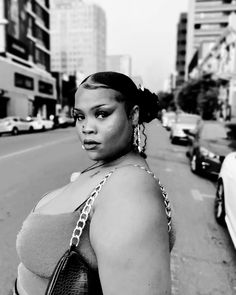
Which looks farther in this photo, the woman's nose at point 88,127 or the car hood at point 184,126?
the car hood at point 184,126

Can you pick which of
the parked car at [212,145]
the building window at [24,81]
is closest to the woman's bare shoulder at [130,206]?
the parked car at [212,145]

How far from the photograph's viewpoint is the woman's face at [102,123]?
3.65 ft

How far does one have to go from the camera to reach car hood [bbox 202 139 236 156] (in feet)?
25.8

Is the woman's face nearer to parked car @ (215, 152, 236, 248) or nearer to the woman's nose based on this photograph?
the woman's nose

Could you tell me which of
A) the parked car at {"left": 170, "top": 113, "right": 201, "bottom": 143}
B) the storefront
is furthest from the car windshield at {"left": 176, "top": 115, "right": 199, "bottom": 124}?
the storefront

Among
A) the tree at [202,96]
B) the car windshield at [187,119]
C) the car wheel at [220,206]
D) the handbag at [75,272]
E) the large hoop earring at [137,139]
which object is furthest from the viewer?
the tree at [202,96]

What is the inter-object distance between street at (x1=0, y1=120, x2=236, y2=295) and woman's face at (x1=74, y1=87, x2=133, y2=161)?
0.57m

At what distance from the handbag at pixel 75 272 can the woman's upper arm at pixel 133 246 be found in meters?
0.11

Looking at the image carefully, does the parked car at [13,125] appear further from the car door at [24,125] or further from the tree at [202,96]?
the tree at [202,96]

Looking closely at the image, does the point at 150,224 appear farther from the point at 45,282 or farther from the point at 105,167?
the point at 45,282

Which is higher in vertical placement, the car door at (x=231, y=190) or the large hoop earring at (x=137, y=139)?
the large hoop earring at (x=137, y=139)

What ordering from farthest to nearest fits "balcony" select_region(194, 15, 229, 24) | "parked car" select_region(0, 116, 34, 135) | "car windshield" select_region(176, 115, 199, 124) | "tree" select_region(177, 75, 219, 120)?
"balcony" select_region(194, 15, 229, 24)
"tree" select_region(177, 75, 219, 120)
"parked car" select_region(0, 116, 34, 135)
"car windshield" select_region(176, 115, 199, 124)

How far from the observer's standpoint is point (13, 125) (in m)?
24.0

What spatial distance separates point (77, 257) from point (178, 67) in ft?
434
